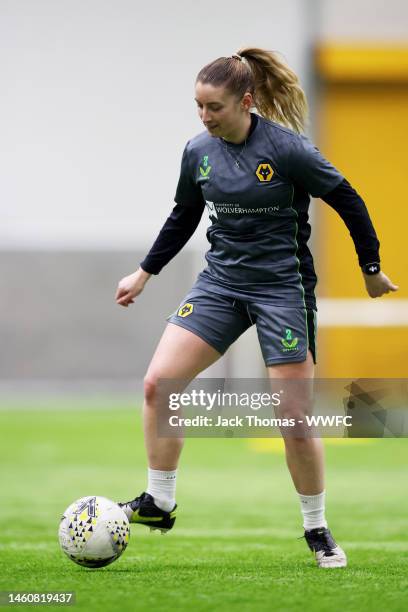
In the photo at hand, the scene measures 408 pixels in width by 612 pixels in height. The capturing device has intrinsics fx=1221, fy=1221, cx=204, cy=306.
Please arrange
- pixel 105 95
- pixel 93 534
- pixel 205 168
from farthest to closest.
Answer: pixel 105 95, pixel 205 168, pixel 93 534

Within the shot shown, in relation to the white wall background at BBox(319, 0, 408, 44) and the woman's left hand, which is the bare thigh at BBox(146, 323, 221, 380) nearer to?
the woman's left hand

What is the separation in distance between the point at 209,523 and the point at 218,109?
102 inches

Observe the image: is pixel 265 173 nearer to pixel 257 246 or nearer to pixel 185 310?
pixel 257 246

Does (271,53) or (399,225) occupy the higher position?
(271,53)

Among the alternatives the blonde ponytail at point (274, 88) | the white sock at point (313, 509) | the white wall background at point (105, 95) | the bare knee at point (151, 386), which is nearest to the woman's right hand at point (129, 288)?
the bare knee at point (151, 386)

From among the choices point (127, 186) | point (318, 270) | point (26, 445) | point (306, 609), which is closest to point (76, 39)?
point (127, 186)

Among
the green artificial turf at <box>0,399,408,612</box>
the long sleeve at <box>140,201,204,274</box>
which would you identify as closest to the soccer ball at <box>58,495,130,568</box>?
the green artificial turf at <box>0,399,408,612</box>

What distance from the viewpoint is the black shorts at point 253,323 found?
438 centimetres

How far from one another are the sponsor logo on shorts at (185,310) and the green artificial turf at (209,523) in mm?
935

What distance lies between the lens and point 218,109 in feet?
14.2

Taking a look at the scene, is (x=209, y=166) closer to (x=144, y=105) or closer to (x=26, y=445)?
(x=26, y=445)

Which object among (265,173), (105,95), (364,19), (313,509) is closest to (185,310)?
(265,173)

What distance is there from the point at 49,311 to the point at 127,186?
9.05ft

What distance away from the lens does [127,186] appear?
657 inches
